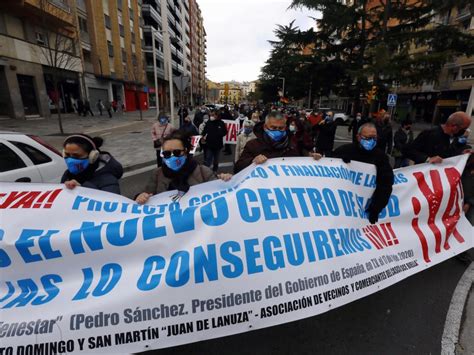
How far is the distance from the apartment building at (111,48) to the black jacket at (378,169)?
84.2 feet

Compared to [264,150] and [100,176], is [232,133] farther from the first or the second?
[100,176]

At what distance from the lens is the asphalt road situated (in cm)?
223

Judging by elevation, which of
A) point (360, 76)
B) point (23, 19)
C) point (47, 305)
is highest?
point (23, 19)

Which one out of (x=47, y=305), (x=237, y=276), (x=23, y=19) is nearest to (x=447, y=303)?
(x=237, y=276)

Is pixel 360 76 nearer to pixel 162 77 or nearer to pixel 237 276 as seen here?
pixel 237 276

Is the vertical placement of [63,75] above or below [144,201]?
above

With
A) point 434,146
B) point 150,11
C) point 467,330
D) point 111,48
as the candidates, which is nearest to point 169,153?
point 467,330

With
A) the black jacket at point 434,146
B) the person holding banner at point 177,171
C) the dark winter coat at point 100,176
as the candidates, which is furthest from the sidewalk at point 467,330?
the dark winter coat at point 100,176

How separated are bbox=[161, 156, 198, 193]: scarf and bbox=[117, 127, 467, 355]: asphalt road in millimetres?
1425

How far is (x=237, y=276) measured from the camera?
1.92 metres

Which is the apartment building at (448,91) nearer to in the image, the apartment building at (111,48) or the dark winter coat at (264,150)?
the dark winter coat at (264,150)

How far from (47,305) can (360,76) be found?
60.5ft

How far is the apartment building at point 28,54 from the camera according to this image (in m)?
17.6

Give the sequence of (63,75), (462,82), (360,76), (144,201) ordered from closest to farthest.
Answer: (144,201) → (360,76) → (63,75) → (462,82)
